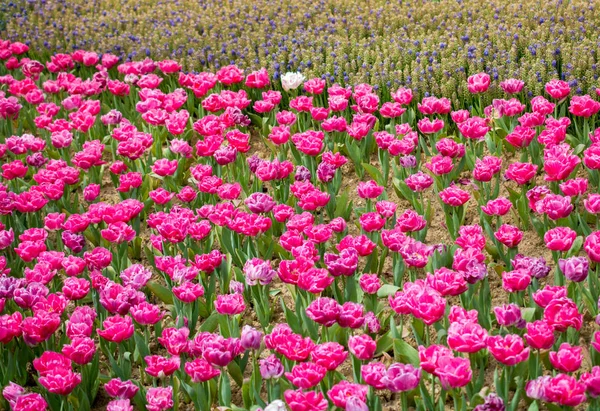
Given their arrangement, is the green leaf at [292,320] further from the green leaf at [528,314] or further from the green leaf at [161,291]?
the green leaf at [528,314]

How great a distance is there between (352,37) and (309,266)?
3958 millimetres

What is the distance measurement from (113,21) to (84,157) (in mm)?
3812

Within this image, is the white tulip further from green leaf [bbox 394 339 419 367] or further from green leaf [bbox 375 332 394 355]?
green leaf [bbox 394 339 419 367]

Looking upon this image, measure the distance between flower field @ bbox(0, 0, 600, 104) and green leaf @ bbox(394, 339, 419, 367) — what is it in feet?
9.53

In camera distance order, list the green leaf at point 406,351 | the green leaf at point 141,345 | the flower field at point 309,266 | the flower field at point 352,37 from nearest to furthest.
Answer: the flower field at point 309,266
the green leaf at point 406,351
the green leaf at point 141,345
the flower field at point 352,37

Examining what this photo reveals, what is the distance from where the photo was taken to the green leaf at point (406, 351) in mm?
3822

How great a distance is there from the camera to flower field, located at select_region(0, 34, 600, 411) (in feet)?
11.1

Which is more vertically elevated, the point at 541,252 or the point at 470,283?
the point at 470,283

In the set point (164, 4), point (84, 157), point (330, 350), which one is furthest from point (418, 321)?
point (164, 4)

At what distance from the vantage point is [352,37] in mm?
7473

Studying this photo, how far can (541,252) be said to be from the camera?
190 inches

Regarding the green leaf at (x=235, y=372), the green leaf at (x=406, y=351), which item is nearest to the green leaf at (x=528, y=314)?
the green leaf at (x=406, y=351)

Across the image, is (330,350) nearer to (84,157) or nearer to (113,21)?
(84,157)

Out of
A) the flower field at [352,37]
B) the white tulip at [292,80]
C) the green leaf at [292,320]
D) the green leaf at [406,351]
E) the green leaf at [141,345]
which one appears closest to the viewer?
the green leaf at [406,351]
